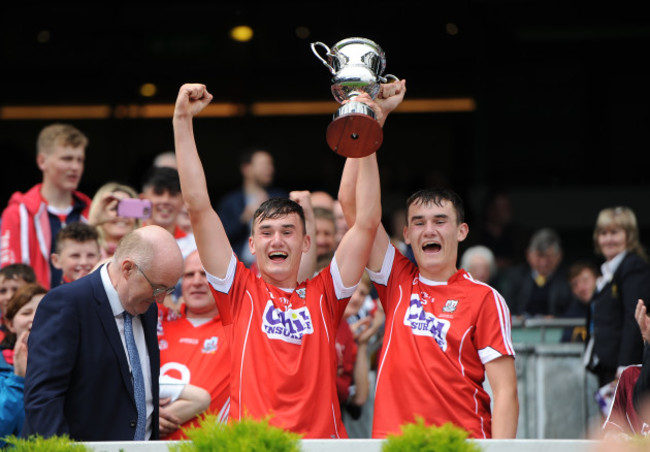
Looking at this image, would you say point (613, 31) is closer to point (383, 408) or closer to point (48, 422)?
point (383, 408)

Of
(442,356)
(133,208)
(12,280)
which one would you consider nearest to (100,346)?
(442,356)

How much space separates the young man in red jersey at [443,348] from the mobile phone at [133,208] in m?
1.95

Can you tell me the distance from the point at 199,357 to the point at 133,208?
1.40 meters

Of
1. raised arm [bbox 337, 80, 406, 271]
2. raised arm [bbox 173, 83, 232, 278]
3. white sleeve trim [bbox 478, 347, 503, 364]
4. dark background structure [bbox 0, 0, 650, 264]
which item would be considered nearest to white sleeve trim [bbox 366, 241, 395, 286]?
raised arm [bbox 337, 80, 406, 271]

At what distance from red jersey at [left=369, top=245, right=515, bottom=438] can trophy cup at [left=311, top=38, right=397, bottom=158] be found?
780mm

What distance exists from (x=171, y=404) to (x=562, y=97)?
803cm

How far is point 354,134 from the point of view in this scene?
4402mm

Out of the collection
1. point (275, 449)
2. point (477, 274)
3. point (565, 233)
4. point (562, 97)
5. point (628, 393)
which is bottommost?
point (275, 449)

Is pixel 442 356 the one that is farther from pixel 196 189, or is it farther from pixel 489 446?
pixel 196 189

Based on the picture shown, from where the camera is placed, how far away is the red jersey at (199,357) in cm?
526

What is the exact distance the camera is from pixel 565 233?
1160 centimetres

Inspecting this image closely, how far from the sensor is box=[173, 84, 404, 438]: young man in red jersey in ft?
14.9

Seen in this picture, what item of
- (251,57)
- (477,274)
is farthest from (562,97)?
(477,274)

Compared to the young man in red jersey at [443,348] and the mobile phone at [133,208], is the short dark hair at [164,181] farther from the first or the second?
the young man in red jersey at [443,348]
